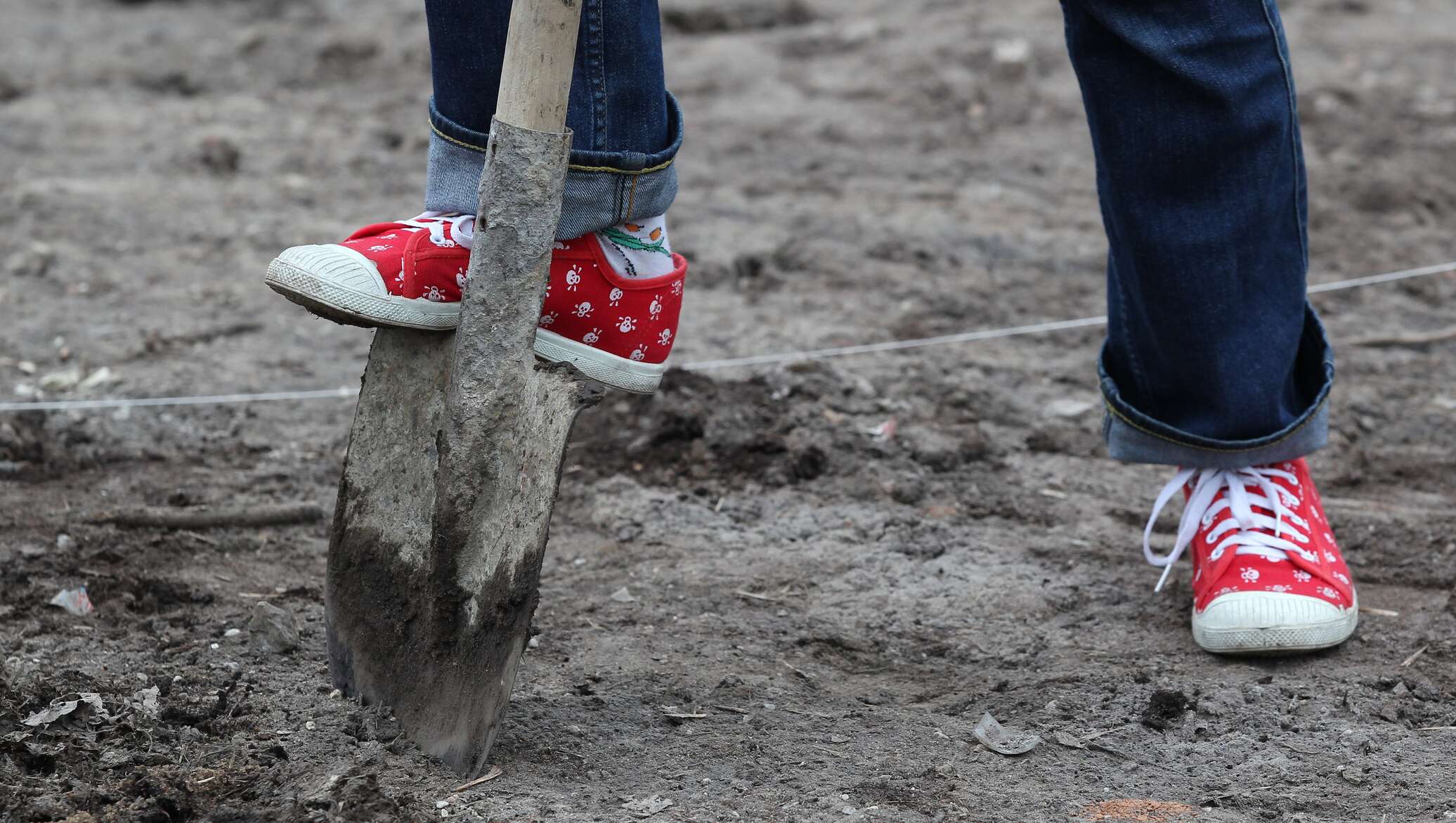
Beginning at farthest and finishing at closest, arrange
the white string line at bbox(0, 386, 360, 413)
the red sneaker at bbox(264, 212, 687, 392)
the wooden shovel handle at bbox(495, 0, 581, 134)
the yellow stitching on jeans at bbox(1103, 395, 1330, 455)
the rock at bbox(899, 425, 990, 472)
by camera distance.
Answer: the white string line at bbox(0, 386, 360, 413), the rock at bbox(899, 425, 990, 472), the yellow stitching on jeans at bbox(1103, 395, 1330, 455), the red sneaker at bbox(264, 212, 687, 392), the wooden shovel handle at bbox(495, 0, 581, 134)

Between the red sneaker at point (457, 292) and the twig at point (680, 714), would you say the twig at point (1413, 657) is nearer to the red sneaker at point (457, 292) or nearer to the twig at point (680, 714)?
the twig at point (680, 714)

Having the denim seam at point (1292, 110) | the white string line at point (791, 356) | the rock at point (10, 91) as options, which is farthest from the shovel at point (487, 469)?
the rock at point (10, 91)

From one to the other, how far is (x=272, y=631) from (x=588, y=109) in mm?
828

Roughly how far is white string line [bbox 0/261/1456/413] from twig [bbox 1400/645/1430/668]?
1276 millimetres

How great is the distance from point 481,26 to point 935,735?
3.40ft

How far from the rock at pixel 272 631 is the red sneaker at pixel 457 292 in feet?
1.52

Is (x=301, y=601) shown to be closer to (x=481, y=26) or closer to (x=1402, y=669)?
(x=481, y=26)

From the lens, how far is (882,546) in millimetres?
2209

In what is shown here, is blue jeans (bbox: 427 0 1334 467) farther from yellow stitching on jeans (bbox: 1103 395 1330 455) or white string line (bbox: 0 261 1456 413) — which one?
white string line (bbox: 0 261 1456 413)

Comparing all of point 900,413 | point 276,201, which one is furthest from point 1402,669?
point 276,201

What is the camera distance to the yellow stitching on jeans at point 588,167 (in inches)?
62.4

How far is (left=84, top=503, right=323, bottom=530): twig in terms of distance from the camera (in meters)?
2.18

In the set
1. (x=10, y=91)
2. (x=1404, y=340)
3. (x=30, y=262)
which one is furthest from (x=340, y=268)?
(x=10, y=91)

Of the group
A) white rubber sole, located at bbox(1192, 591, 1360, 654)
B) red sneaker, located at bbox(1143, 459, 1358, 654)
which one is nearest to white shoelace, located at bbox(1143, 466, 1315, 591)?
red sneaker, located at bbox(1143, 459, 1358, 654)
